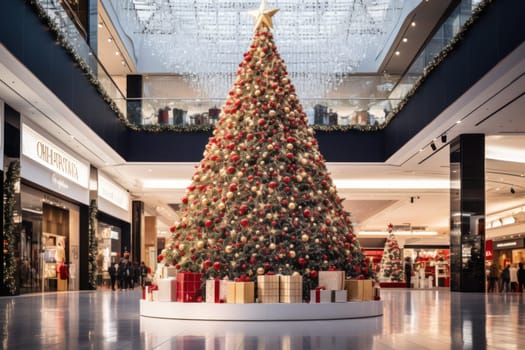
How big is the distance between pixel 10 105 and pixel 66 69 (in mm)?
1643

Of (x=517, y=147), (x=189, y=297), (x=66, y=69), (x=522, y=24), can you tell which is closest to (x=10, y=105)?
(x=66, y=69)

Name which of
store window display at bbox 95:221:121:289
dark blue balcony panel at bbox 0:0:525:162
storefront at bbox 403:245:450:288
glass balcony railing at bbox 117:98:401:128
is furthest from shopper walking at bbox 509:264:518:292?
store window display at bbox 95:221:121:289

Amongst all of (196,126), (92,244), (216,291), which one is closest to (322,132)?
(196,126)

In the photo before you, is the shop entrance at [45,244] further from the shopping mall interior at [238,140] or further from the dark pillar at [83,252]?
the dark pillar at [83,252]

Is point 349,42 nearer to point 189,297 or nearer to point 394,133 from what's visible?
point 394,133

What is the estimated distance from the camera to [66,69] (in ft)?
55.6

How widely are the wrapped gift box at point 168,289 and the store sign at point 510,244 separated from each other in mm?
29332

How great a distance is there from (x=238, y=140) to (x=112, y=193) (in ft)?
58.7

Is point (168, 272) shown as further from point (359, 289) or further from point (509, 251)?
point (509, 251)

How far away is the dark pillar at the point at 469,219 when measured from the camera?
18.3 metres

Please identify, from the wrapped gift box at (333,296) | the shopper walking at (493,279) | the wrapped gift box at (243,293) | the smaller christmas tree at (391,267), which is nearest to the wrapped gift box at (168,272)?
the wrapped gift box at (243,293)

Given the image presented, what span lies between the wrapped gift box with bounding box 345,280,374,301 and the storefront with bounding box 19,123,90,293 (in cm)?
951

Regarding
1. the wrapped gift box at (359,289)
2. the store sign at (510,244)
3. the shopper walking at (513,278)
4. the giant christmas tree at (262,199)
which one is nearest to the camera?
the giant christmas tree at (262,199)

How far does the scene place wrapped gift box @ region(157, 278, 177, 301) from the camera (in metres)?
9.77
